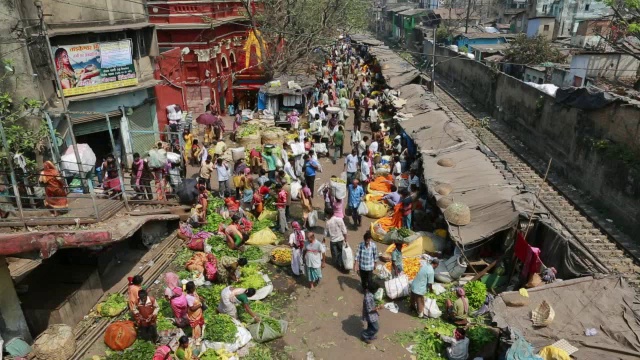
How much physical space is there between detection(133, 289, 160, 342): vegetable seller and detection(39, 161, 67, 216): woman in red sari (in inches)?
114

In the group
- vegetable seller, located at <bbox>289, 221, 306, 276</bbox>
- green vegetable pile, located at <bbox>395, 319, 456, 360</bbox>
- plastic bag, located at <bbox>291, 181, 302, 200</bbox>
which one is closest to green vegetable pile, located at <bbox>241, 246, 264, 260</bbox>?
vegetable seller, located at <bbox>289, 221, 306, 276</bbox>

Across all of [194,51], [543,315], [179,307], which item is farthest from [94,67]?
[543,315]

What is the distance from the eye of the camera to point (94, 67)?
1598 centimetres

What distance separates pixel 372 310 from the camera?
29.0 ft

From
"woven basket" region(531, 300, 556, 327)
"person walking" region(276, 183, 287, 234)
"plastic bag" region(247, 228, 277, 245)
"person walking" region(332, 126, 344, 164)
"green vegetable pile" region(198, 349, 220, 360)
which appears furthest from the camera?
"person walking" region(332, 126, 344, 164)

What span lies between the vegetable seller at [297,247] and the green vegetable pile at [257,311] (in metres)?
1.27

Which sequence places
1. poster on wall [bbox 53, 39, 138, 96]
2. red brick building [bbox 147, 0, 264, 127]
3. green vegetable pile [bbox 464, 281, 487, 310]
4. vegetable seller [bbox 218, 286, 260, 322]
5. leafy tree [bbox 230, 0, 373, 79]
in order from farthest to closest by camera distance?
leafy tree [bbox 230, 0, 373, 79]
red brick building [bbox 147, 0, 264, 127]
poster on wall [bbox 53, 39, 138, 96]
green vegetable pile [bbox 464, 281, 487, 310]
vegetable seller [bbox 218, 286, 260, 322]

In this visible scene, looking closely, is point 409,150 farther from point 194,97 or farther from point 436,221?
point 194,97

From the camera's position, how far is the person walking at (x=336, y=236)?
36.3 feet

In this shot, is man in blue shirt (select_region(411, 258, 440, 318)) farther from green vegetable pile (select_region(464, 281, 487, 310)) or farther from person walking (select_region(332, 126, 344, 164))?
person walking (select_region(332, 126, 344, 164))

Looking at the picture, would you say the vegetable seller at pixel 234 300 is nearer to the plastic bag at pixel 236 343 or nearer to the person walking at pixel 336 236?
the plastic bag at pixel 236 343

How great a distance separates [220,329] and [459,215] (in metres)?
6.26

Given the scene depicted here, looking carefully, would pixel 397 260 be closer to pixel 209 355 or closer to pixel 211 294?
pixel 211 294

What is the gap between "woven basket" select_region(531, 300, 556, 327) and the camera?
25.4ft
